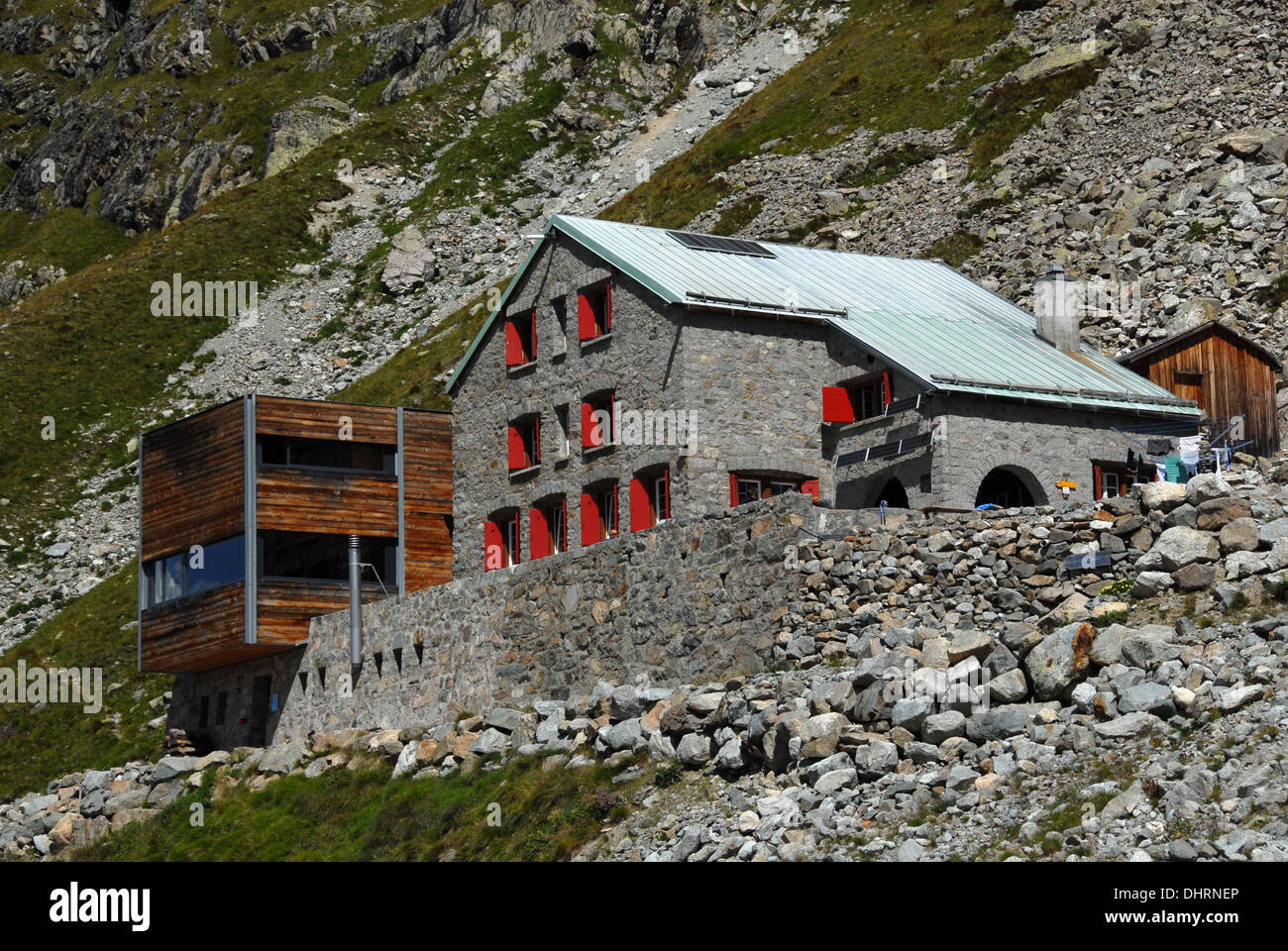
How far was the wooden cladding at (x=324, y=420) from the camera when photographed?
165ft

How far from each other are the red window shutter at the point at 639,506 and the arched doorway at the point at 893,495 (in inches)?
231

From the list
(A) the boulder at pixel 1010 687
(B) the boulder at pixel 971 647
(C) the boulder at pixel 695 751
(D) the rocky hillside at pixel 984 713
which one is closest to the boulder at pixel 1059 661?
(D) the rocky hillside at pixel 984 713

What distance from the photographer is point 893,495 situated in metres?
46.0

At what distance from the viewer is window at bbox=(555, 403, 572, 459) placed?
48.4m

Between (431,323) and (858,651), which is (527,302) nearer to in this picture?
(858,651)

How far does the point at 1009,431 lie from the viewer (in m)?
43.8

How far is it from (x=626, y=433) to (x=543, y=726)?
33.7ft

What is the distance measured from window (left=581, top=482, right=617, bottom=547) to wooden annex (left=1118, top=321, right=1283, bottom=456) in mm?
15646

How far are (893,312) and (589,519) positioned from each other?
10.6m

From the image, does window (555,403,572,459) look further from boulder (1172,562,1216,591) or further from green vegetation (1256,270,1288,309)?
green vegetation (1256,270,1288,309)

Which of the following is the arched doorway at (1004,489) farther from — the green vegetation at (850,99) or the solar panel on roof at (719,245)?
the green vegetation at (850,99)

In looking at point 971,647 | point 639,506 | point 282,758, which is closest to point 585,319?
point 639,506

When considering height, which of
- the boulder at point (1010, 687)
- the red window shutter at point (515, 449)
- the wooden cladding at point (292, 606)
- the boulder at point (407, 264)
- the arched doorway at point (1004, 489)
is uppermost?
the boulder at point (407, 264)

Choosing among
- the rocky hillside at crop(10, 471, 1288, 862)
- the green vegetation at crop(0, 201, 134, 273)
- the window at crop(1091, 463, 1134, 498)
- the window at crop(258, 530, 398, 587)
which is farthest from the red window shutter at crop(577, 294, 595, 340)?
the green vegetation at crop(0, 201, 134, 273)
